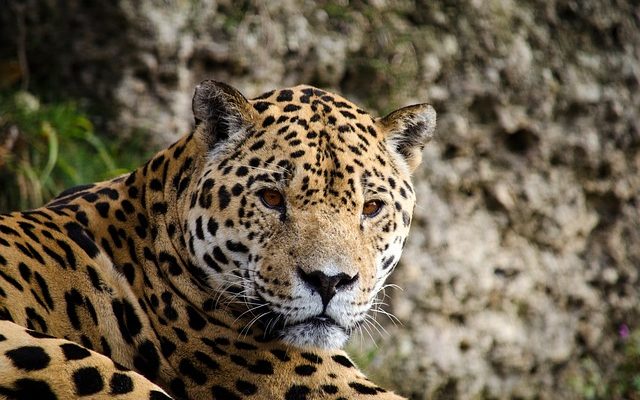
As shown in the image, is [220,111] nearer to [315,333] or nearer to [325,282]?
[325,282]

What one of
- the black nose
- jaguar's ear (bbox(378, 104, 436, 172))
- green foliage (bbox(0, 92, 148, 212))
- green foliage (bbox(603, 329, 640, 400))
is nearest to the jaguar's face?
the black nose

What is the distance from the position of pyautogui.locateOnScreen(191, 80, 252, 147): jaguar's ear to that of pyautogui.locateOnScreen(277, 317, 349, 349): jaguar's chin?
1.15 meters

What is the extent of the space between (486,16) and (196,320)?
6919 mm

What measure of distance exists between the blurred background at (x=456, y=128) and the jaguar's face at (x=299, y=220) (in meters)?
4.34

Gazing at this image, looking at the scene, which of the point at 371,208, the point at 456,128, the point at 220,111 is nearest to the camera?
the point at 371,208

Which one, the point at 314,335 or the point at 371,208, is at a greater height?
the point at 371,208

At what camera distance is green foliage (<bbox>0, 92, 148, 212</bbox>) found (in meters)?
9.24

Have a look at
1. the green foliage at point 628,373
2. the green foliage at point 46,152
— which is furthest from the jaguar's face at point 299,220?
the green foliage at point 628,373

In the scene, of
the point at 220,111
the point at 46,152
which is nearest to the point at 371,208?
the point at 220,111

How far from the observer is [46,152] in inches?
379

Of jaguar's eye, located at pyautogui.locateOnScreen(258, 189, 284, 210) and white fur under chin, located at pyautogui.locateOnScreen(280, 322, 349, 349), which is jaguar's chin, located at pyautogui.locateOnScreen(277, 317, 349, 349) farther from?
jaguar's eye, located at pyautogui.locateOnScreen(258, 189, 284, 210)

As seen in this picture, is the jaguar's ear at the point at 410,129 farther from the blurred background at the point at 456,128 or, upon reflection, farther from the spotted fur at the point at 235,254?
the blurred background at the point at 456,128

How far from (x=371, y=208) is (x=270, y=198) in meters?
0.56

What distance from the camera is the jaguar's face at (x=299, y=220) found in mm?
5031
